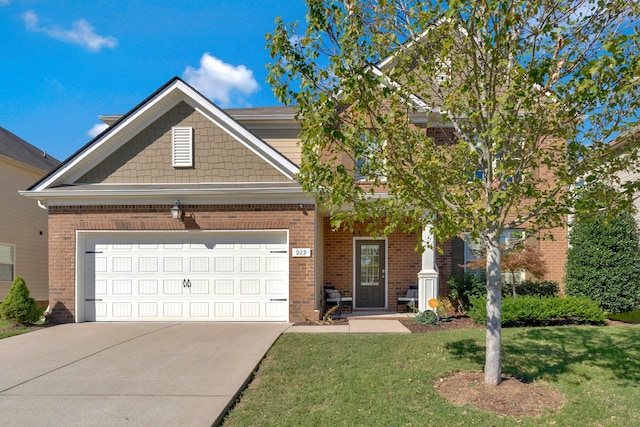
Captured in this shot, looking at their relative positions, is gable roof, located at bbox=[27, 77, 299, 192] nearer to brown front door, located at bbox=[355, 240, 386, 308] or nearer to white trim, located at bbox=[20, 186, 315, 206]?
white trim, located at bbox=[20, 186, 315, 206]

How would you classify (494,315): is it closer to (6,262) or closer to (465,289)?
(465,289)

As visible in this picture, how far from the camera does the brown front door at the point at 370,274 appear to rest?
40.4 ft

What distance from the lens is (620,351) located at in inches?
265

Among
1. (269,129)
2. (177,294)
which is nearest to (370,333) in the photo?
(177,294)

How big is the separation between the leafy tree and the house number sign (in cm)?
446

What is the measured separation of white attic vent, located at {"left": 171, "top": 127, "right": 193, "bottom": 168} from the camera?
10.4 m

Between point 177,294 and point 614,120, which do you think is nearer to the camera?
point 614,120

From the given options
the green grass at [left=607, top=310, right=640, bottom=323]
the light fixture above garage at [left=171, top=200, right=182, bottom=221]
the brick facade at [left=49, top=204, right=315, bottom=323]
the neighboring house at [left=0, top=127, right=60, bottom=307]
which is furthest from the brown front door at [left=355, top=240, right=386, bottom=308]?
the neighboring house at [left=0, top=127, right=60, bottom=307]

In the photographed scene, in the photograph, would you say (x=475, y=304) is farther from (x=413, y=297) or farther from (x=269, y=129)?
(x=269, y=129)

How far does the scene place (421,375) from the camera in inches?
225

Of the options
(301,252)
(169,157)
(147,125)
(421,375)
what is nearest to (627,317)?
(421,375)

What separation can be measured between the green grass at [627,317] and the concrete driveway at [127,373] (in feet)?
26.9

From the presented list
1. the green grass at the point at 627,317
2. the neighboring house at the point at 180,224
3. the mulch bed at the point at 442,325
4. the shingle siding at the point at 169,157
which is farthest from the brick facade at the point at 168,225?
the green grass at the point at 627,317

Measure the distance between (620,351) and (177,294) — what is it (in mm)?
9448
